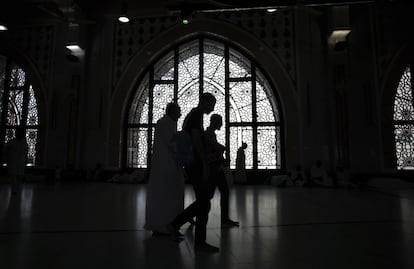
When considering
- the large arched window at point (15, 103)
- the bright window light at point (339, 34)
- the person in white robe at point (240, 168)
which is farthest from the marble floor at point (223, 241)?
the large arched window at point (15, 103)

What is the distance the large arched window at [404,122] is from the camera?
7520 mm

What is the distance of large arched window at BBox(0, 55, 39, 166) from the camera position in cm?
918

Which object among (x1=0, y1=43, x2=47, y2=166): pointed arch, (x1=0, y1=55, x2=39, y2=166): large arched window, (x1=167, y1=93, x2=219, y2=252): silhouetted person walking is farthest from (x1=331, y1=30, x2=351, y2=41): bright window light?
(x1=0, y1=55, x2=39, y2=166): large arched window

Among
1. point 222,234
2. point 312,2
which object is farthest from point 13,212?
point 312,2

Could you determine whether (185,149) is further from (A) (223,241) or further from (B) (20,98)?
(B) (20,98)

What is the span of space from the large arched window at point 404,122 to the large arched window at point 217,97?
3.01 meters

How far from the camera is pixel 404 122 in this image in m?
7.64

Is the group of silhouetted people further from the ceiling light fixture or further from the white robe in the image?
the ceiling light fixture

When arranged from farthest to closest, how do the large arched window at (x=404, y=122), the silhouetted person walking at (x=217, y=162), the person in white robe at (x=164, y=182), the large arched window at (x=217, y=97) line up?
the large arched window at (x=217, y=97)
the large arched window at (x=404, y=122)
the silhouetted person walking at (x=217, y=162)
the person in white robe at (x=164, y=182)

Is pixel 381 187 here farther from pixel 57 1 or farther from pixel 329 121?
pixel 57 1

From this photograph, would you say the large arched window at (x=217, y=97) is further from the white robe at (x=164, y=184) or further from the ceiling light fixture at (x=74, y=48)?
the white robe at (x=164, y=184)

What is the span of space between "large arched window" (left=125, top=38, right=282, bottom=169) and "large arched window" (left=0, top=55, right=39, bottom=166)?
3157 millimetres

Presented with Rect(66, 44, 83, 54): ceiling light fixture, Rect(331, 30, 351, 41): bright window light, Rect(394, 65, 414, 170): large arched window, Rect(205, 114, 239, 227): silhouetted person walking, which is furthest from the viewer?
Rect(66, 44, 83, 54): ceiling light fixture

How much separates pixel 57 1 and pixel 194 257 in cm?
883
